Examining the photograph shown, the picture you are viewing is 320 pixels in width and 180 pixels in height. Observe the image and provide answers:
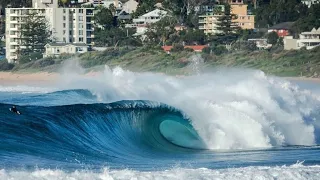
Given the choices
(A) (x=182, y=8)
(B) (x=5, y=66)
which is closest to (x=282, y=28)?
(A) (x=182, y=8)

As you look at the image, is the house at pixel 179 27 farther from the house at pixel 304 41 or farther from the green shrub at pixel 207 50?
the house at pixel 304 41

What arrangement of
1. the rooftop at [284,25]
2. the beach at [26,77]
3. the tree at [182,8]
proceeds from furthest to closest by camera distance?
the tree at [182,8], the rooftop at [284,25], the beach at [26,77]

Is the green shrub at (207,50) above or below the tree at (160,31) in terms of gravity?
below

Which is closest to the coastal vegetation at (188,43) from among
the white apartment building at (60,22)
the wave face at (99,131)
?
the white apartment building at (60,22)

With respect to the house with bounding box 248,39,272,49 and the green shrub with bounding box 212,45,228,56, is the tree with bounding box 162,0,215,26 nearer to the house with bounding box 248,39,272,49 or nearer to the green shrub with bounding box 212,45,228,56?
the house with bounding box 248,39,272,49

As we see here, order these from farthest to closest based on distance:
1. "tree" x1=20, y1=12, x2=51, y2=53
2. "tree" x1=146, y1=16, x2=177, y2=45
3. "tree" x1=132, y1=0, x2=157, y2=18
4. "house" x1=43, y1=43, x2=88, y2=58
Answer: "tree" x1=132, y1=0, x2=157, y2=18 < "tree" x1=146, y1=16, x2=177, y2=45 < "tree" x1=20, y1=12, x2=51, y2=53 < "house" x1=43, y1=43, x2=88, y2=58

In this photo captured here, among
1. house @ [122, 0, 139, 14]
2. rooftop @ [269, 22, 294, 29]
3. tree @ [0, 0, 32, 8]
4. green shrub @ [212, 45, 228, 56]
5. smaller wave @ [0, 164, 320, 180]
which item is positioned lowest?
green shrub @ [212, 45, 228, 56]

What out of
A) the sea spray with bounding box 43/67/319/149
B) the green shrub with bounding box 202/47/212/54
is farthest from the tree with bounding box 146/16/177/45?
the sea spray with bounding box 43/67/319/149
